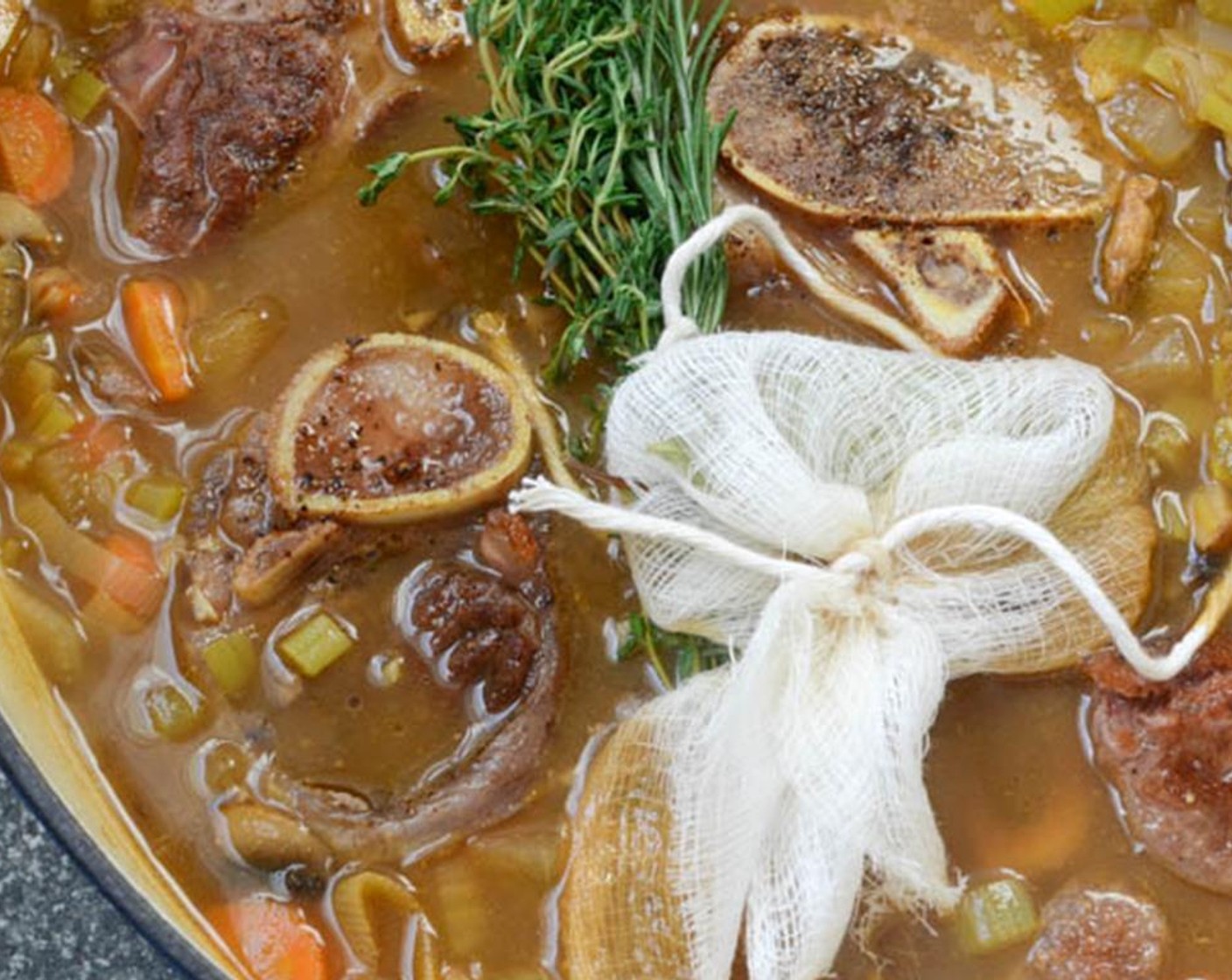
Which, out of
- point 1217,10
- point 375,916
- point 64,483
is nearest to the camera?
point 375,916

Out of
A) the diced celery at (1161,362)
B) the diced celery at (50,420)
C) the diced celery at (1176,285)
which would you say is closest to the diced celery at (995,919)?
the diced celery at (1161,362)

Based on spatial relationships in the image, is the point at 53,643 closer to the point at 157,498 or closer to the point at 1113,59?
the point at 157,498

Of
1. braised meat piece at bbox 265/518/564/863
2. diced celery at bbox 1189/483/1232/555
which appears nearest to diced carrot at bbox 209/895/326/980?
braised meat piece at bbox 265/518/564/863

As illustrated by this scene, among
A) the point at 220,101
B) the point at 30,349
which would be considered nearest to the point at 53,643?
the point at 30,349

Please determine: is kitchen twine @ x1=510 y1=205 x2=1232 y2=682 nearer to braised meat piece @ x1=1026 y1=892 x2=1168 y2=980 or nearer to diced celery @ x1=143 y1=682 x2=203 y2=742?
braised meat piece @ x1=1026 y1=892 x2=1168 y2=980

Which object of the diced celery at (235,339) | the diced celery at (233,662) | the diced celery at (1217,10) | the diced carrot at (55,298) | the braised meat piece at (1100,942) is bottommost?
the braised meat piece at (1100,942)

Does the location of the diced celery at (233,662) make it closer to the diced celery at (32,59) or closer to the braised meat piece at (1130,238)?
the diced celery at (32,59)

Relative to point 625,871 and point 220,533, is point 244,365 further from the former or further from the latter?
point 625,871
